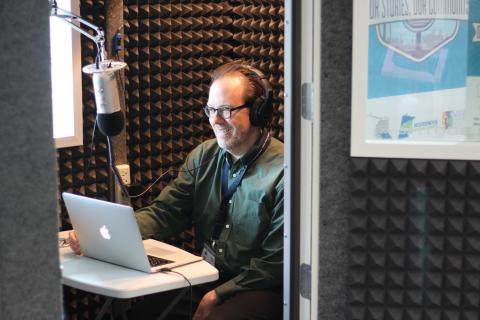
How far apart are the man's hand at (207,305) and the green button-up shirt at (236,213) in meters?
0.02

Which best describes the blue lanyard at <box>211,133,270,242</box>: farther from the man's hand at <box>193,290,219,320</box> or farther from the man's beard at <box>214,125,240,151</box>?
the man's hand at <box>193,290,219,320</box>

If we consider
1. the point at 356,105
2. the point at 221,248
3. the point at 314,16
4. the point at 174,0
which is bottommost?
the point at 221,248

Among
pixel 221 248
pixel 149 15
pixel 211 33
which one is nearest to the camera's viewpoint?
pixel 221 248

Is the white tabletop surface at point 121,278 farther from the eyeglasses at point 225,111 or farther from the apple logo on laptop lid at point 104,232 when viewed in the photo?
the eyeglasses at point 225,111

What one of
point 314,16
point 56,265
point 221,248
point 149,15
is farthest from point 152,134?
point 56,265

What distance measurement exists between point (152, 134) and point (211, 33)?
1.69 feet

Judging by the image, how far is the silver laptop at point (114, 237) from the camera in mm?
2152

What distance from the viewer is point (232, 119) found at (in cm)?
261

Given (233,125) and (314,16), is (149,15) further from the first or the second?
(314,16)

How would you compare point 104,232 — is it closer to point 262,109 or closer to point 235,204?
point 235,204

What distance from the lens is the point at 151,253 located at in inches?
94.4

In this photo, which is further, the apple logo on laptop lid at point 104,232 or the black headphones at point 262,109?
the black headphones at point 262,109

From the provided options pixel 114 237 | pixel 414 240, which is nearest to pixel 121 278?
pixel 114 237

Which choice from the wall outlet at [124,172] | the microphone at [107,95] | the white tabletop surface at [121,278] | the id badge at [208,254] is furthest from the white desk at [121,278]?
the wall outlet at [124,172]
